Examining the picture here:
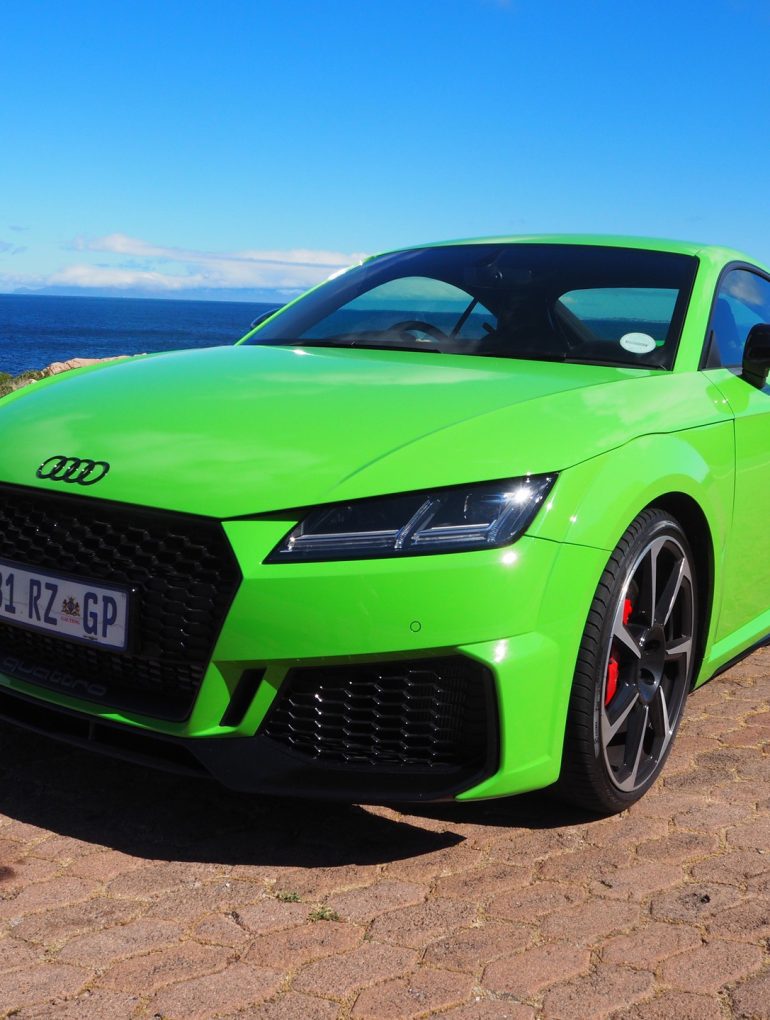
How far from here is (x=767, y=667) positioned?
15.2 ft

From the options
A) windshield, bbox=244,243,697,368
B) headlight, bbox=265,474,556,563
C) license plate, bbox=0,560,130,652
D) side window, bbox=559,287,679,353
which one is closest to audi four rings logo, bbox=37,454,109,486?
license plate, bbox=0,560,130,652

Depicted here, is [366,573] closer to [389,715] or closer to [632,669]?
[389,715]

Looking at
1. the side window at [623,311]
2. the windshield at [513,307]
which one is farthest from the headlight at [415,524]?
the side window at [623,311]

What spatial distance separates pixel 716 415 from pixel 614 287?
0.72 meters

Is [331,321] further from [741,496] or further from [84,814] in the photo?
[84,814]

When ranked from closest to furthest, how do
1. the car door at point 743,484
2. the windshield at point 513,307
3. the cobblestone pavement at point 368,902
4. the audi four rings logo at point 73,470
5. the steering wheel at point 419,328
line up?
1. the cobblestone pavement at point 368,902
2. the audi four rings logo at point 73,470
3. the car door at point 743,484
4. the windshield at point 513,307
5. the steering wheel at point 419,328

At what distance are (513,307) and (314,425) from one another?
4.32ft

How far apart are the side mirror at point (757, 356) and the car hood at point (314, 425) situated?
0.55 meters

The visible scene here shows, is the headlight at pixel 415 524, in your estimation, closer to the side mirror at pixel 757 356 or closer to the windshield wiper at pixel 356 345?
the windshield wiper at pixel 356 345

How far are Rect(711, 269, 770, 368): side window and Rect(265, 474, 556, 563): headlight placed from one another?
5.05ft

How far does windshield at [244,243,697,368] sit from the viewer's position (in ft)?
11.8

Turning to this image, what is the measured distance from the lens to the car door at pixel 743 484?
11.4ft

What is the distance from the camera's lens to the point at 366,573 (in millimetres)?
2410

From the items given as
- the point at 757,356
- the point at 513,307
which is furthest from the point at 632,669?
the point at 513,307
